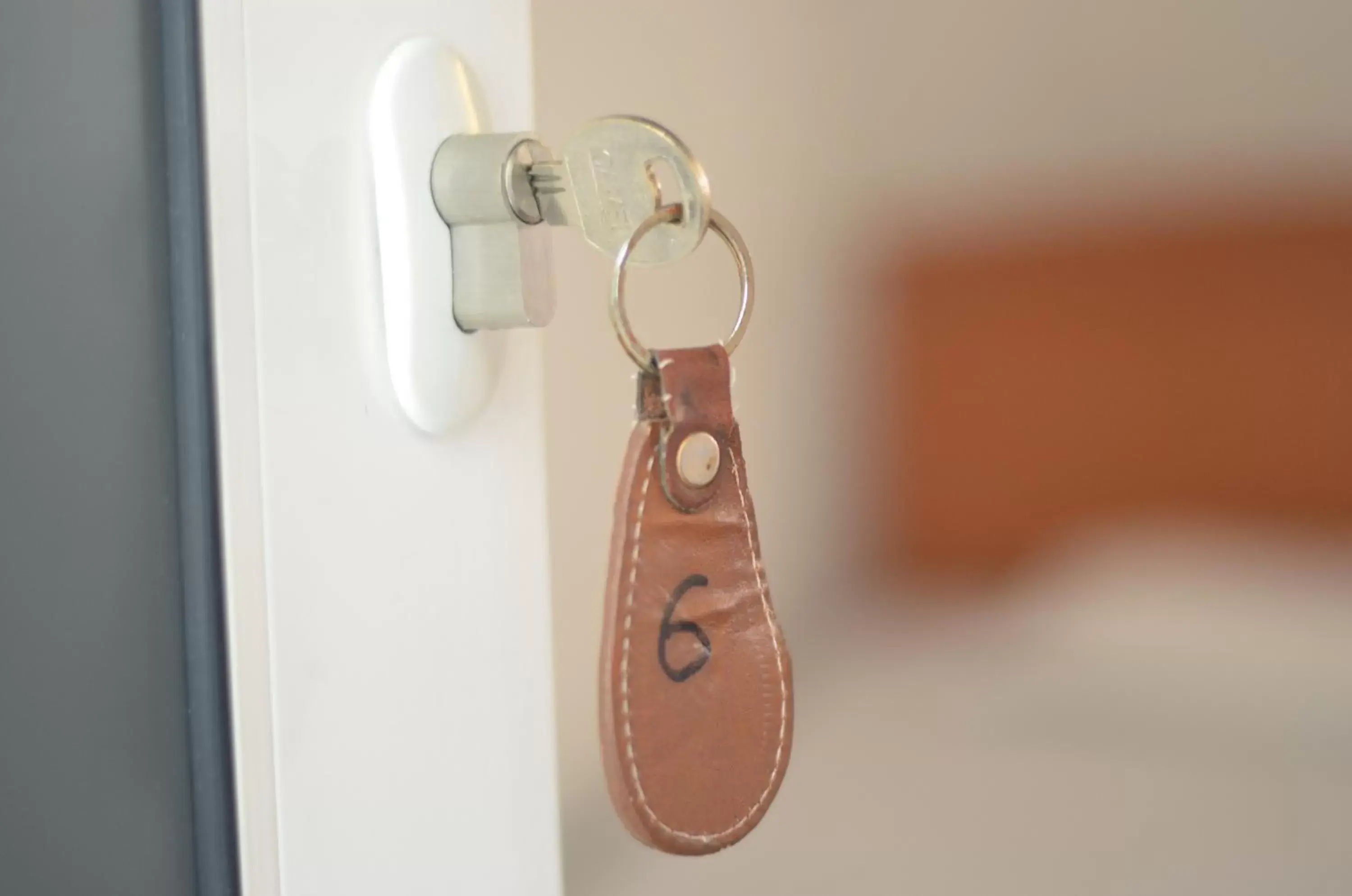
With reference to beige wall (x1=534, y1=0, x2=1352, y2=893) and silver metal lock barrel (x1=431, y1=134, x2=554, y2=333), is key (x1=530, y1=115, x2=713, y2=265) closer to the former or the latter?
silver metal lock barrel (x1=431, y1=134, x2=554, y2=333)

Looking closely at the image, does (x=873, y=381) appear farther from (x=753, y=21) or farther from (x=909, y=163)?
(x=753, y=21)

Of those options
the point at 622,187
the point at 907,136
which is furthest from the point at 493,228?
the point at 907,136

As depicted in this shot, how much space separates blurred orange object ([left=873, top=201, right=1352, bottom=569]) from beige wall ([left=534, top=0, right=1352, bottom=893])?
0.19 feet

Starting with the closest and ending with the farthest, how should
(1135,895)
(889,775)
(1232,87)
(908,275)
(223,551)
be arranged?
(223,551), (1135,895), (889,775), (1232,87), (908,275)

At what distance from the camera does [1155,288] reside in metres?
1.24

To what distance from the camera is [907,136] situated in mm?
1237

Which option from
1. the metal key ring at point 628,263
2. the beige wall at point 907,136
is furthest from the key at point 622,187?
the beige wall at point 907,136

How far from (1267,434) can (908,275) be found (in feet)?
1.43

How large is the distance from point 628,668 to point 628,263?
73mm

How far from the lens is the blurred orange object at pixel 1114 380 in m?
1.21

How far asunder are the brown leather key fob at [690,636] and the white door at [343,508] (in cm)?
5

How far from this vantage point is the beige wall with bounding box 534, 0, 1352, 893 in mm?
1138

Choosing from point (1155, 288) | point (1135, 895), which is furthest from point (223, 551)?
point (1155, 288)

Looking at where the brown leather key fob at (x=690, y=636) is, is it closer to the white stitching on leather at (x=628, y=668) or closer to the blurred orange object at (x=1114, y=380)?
the white stitching on leather at (x=628, y=668)
